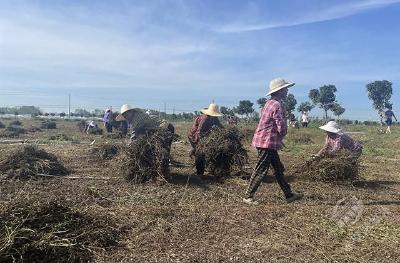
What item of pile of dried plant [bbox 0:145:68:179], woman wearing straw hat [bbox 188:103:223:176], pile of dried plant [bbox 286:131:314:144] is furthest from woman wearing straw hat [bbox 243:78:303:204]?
pile of dried plant [bbox 286:131:314:144]

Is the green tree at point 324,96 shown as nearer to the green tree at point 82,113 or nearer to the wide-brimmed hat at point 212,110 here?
the green tree at point 82,113

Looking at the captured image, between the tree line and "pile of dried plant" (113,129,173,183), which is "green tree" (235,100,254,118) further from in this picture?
"pile of dried plant" (113,129,173,183)

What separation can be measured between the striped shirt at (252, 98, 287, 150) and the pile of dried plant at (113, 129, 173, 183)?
1.97 metres

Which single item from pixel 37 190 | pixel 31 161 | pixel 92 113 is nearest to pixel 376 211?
pixel 37 190

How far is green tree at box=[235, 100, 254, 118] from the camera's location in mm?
44438

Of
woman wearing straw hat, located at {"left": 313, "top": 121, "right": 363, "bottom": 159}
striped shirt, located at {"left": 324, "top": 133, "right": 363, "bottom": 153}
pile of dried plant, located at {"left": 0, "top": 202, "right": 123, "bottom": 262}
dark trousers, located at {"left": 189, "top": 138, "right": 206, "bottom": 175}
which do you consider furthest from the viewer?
dark trousers, located at {"left": 189, "top": 138, "right": 206, "bottom": 175}

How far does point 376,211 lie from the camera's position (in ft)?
21.2

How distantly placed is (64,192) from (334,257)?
4.15 meters

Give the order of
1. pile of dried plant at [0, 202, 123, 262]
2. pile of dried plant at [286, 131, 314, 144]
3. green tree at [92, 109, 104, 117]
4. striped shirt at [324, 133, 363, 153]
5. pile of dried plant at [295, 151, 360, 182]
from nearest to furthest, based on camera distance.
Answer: pile of dried plant at [0, 202, 123, 262] → pile of dried plant at [295, 151, 360, 182] → striped shirt at [324, 133, 363, 153] → pile of dried plant at [286, 131, 314, 144] → green tree at [92, 109, 104, 117]

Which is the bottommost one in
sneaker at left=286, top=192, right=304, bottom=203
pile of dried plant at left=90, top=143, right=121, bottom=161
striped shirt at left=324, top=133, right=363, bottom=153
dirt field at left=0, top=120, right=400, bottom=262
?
dirt field at left=0, top=120, right=400, bottom=262

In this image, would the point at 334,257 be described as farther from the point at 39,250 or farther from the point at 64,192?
the point at 64,192

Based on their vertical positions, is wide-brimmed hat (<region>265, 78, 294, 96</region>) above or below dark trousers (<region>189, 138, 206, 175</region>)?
above

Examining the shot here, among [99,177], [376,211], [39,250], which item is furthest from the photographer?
[99,177]

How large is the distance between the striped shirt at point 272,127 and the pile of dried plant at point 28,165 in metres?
3.96
